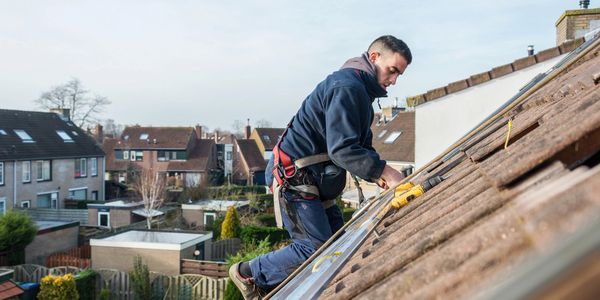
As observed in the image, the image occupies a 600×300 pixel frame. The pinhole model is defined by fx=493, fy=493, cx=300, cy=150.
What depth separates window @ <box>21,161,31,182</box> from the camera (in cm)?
3084

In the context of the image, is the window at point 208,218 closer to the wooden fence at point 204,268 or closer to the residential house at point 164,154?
the wooden fence at point 204,268

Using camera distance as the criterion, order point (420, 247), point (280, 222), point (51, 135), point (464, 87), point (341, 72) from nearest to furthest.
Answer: point (420, 247) → point (341, 72) → point (280, 222) → point (464, 87) → point (51, 135)

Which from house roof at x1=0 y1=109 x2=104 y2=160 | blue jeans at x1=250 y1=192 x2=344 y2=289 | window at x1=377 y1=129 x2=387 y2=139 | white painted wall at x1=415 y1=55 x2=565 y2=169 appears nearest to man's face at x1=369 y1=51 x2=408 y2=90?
blue jeans at x1=250 y1=192 x2=344 y2=289

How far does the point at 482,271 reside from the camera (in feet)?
3.29

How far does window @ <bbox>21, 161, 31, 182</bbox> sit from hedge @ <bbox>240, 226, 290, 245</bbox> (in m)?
16.9

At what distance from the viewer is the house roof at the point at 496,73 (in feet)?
30.5

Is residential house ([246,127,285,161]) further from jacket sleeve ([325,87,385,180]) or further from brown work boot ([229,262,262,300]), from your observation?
jacket sleeve ([325,87,385,180])

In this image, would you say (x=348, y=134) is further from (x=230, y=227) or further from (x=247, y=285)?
(x=230, y=227)

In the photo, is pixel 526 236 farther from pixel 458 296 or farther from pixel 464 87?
pixel 464 87

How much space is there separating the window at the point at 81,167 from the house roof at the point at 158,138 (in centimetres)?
1036

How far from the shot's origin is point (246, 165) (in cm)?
4994

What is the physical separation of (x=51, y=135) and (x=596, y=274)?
3943 cm

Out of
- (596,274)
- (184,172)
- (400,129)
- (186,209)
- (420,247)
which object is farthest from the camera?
(184,172)

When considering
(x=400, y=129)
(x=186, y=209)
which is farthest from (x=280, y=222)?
(x=186, y=209)
